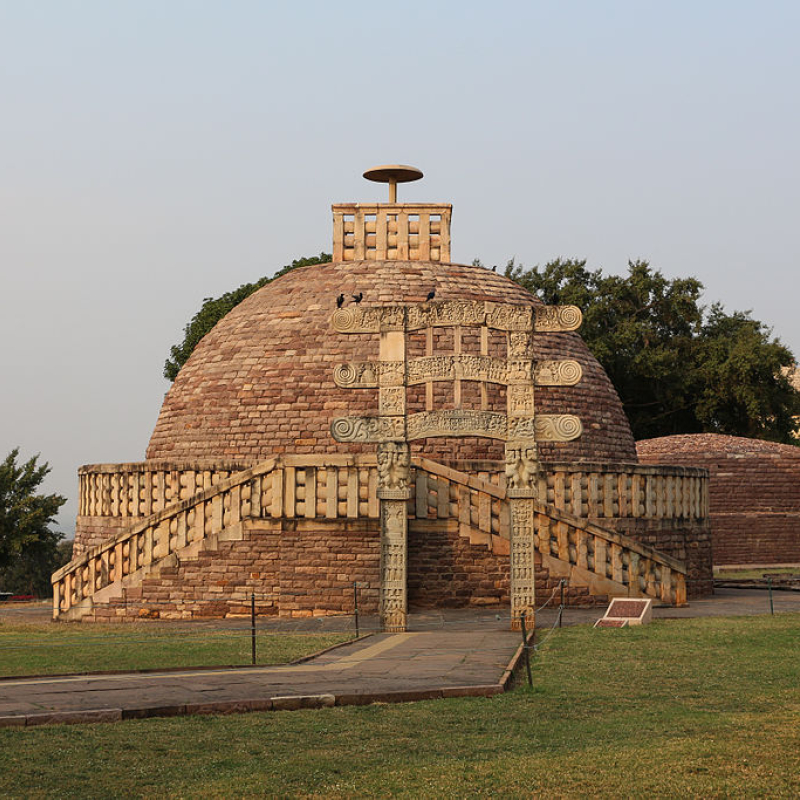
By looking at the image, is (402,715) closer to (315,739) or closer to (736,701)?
(315,739)

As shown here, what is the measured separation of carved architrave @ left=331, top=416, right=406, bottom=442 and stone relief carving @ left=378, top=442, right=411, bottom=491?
112mm

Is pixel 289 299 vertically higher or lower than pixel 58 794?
higher

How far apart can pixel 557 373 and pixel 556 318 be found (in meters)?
0.84

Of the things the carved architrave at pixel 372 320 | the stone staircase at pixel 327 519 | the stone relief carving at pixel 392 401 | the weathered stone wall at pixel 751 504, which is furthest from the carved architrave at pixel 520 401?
the weathered stone wall at pixel 751 504

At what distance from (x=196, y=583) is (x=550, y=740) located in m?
12.1

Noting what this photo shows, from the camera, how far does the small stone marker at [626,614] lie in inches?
579

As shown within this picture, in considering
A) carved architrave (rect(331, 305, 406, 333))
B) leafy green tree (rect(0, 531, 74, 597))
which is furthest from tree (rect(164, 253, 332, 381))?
carved architrave (rect(331, 305, 406, 333))

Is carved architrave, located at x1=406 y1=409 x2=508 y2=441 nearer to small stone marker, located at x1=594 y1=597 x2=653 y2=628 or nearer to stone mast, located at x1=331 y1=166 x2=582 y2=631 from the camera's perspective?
stone mast, located at x1=331 y1=166 x2=582 y2=631

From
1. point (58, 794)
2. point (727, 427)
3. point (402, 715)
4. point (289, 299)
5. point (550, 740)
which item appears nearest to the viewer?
point (58, 794)

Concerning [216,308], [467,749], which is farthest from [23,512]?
[467,749]

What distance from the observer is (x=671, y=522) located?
21891 mm

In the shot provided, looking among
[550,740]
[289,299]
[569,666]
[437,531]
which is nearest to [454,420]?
[437,531]

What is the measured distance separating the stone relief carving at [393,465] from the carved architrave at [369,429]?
0.11 meters

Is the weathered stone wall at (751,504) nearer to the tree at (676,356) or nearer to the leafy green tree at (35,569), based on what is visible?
the tree at (676,356)
